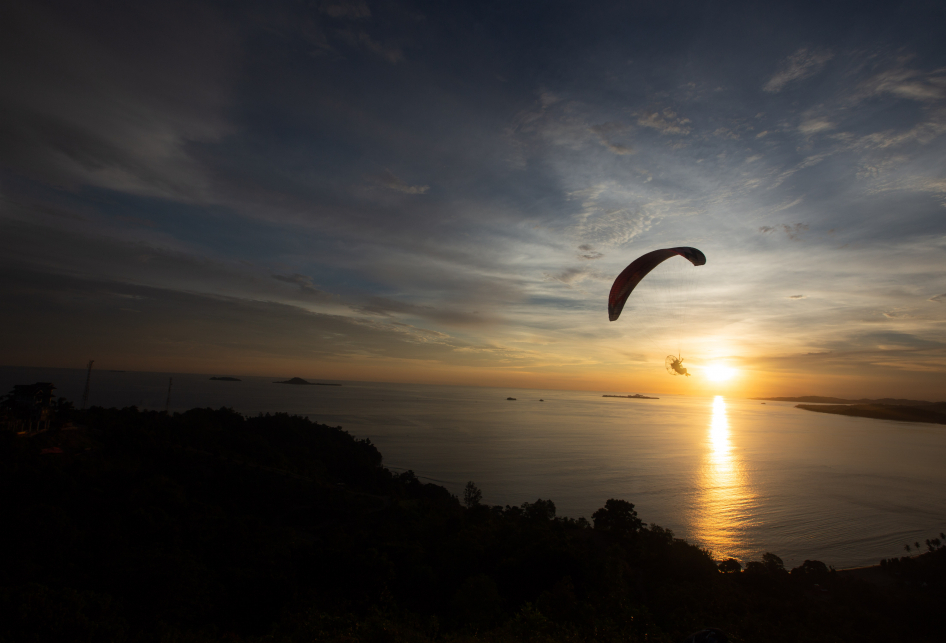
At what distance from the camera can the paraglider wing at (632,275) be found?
43.8 ft

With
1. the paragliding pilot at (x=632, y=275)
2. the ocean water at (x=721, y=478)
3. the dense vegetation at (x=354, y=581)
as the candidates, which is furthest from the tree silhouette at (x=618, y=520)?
the paragliding pilot at (x=632, y=275)

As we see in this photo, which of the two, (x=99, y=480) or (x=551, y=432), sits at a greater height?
(x=99, y=480)

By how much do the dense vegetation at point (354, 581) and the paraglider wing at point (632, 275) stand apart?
8.57m

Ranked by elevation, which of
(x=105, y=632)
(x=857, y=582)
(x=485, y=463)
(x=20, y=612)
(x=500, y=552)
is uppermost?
(x=20, y=612)

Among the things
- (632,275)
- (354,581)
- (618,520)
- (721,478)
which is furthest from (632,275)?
(721,478)

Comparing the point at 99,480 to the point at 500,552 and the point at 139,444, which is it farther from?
the point at 500,552

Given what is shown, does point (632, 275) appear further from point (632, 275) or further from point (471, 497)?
point (471, 497)

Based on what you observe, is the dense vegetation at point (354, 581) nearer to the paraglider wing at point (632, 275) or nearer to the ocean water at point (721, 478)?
the paraglider wing at point (632, 275)

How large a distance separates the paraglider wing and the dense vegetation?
8.57m

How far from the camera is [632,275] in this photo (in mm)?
13422

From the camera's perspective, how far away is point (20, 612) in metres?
8.13

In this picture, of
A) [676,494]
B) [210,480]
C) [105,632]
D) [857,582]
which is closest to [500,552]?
[105,632]

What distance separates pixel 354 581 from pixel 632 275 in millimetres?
13336

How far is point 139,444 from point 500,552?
26456mm
